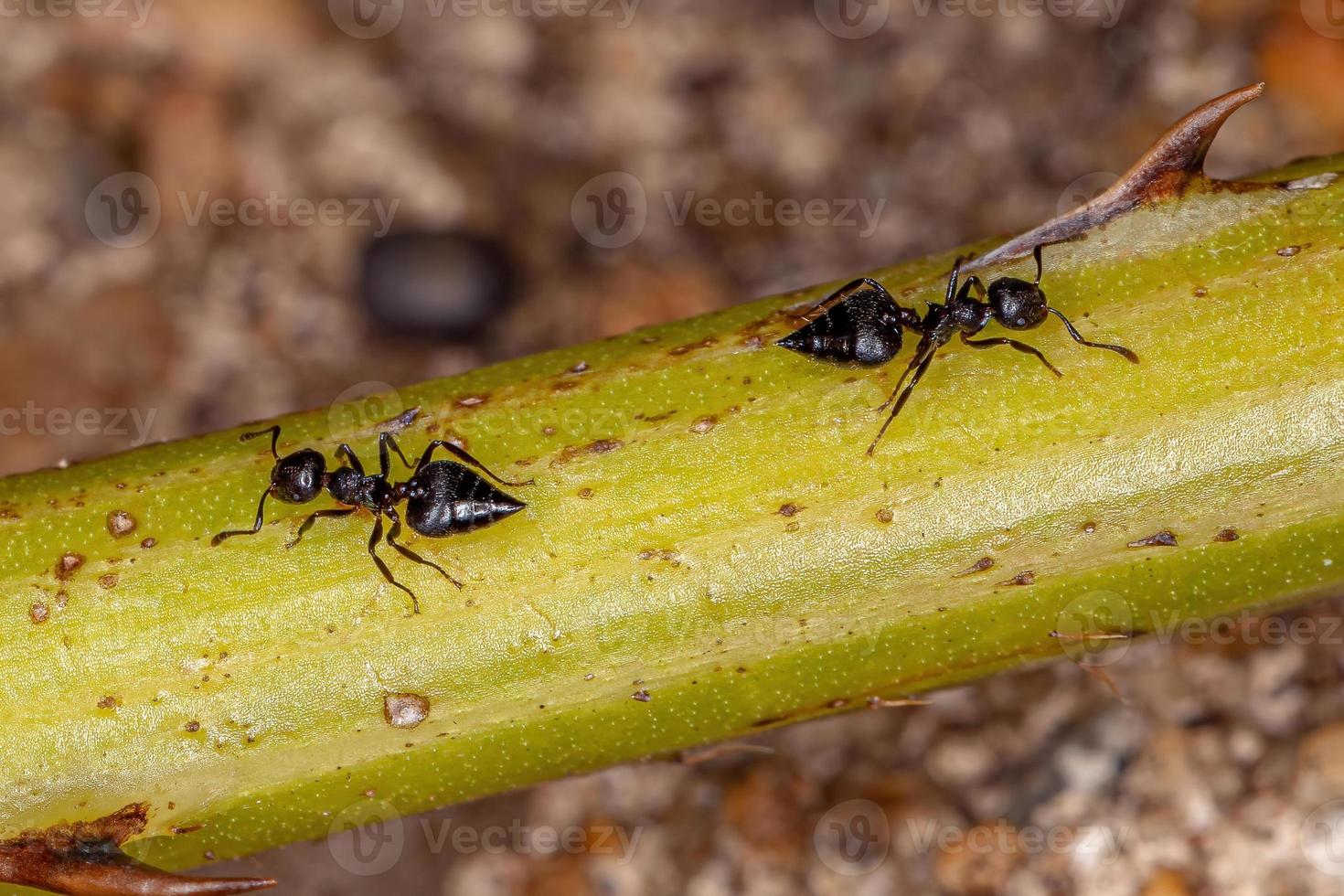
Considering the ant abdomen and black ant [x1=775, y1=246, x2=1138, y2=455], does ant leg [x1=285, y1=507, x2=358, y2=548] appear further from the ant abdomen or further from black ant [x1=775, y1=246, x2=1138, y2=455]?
black ant [x1=775, y1=246, x2=1138, y2=455]

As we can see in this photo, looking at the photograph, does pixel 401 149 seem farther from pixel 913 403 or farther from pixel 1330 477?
pixel 1330 477

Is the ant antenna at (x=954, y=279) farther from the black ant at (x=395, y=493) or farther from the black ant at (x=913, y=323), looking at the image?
the black ant at (x=395, y=493)

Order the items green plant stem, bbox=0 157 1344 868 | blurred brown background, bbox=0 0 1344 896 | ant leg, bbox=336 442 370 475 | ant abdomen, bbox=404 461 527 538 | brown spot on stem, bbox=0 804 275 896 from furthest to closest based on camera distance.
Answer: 1. blurred brown background, bbox=0 0 1344 896
2. ant leg, bbox=336 442 370 475
3. ant abdomen, bbox=404 461 527 538
4. green plant stem, bbox=0 157 1344 868
5. brown spot on stem, bbox=0 804 275 896

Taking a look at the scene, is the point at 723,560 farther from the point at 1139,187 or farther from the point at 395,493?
the point at 1139,187

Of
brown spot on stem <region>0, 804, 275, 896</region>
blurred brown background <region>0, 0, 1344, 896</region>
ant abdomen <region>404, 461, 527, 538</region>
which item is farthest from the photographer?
blurred brown background <region>0, 0, 1344, 896</region>

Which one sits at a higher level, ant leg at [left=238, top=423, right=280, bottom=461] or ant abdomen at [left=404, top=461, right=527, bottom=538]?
ant leg at [left=238, top=423, right=280, bottom=461]

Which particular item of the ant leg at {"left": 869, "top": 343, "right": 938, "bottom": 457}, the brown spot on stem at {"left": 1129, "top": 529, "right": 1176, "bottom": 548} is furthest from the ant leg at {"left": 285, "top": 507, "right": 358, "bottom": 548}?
the brown spot on stem at {"left": 1129, "top": 529, "right": 1176, "bottom": 548}

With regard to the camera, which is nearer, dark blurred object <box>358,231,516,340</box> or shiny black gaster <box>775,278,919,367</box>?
shiny black gaster <box>775,278,919,367</box>
